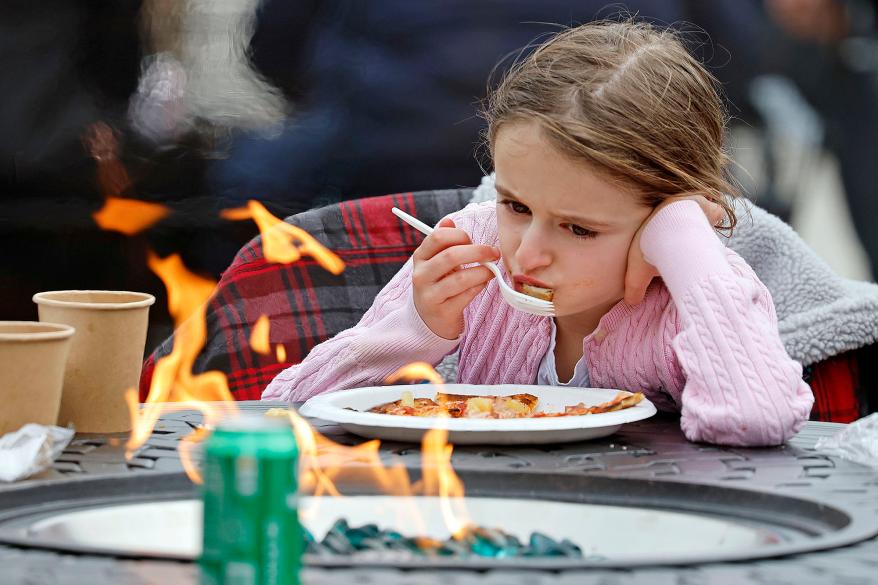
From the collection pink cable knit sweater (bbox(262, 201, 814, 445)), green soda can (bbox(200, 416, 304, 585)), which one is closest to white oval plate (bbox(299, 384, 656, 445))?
pink cable knit sweater (bbox(262, 201, 814, 445))

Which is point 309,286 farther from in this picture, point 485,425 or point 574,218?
point 485,425

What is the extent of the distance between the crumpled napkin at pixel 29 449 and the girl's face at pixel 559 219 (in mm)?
Answer: 607

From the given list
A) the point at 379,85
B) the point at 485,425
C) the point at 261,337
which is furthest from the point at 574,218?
the point at 379,85

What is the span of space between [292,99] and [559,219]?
156 cm

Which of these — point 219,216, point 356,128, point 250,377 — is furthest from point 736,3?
point 250,377

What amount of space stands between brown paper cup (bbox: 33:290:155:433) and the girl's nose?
1.48ft

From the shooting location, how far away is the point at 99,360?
4.39ft

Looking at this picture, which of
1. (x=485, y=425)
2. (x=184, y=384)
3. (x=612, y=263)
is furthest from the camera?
(x=612, y=263)

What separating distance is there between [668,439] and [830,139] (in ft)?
6.09

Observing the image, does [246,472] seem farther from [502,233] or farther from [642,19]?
[642,19]

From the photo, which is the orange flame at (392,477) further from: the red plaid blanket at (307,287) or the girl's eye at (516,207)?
the red plaid blanket at (307,287)

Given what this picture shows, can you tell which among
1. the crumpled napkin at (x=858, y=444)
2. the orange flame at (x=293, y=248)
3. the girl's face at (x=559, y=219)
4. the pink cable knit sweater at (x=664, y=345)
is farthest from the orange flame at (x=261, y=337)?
the crumpled napkin at (x=858, y=444)

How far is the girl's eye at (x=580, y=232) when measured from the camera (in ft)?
5.12

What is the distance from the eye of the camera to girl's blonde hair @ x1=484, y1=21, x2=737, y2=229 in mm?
1586
